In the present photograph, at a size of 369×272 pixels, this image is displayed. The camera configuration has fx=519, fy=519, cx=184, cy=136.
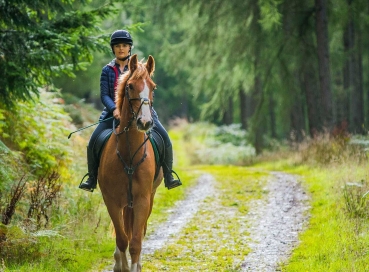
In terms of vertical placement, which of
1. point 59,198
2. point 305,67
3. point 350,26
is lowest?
point 59,198

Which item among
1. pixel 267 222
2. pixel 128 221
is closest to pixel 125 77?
pixel 128 221

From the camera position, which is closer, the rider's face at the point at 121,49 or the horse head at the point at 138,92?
the horse head at the point at 138,92

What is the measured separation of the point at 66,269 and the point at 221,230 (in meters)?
3.47

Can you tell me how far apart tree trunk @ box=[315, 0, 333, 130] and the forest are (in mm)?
32

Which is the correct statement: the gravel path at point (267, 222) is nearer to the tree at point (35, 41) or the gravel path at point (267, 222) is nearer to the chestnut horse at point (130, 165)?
the chestnut horse at point (130, 165)

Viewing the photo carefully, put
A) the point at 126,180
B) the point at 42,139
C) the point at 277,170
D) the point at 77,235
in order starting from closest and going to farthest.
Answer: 1. the point at 126,180
2. the point at 77,235
3. the point at 42,139
4. the point at 277,170

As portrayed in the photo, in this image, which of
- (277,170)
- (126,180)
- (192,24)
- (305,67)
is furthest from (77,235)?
(192,24)

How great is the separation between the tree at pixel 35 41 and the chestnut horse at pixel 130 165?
2.39 m

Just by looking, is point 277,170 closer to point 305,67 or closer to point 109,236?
point 305,67

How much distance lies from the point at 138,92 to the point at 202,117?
1799 cm

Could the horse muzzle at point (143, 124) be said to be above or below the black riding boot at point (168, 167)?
above

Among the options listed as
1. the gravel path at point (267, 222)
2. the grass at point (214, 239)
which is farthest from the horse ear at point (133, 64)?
the gravel path at point (267, 222)

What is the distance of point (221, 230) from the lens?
9.48 meters

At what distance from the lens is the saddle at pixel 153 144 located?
680 centimetres
